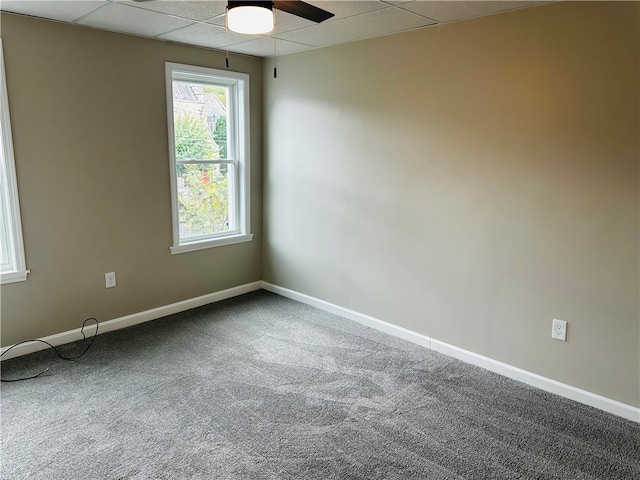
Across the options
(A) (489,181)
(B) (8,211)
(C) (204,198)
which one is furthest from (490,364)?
(B) (8,211)

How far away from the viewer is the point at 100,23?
3.05 m

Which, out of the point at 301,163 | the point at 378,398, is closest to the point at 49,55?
the point at 301,163

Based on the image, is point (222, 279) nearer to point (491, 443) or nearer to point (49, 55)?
point (49, 55)

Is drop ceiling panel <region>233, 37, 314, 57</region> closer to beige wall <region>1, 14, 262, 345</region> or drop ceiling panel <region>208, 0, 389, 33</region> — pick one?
beige wall <region>1, 14, 262, 345</region>

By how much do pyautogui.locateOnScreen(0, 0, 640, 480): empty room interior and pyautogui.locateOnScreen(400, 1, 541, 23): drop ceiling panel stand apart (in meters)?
0.02

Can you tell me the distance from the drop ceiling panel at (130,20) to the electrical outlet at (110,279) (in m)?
1.81

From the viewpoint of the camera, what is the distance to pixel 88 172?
3.29 meters

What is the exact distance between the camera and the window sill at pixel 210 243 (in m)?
3.93

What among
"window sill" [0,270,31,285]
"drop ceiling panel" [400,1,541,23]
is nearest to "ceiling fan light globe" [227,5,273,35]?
"drop ceiling panel" [400,1,541,23]

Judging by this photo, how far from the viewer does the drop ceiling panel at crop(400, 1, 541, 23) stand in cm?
254

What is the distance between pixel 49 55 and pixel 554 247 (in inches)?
137

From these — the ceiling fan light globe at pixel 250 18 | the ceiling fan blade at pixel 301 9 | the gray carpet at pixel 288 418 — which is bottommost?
the gray carpet at pixel 288 418

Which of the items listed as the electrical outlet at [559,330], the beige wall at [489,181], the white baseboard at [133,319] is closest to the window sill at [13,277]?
the white baseboard at [133,319]

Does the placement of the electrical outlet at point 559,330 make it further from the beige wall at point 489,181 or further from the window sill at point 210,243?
the window sill at point 210,243
